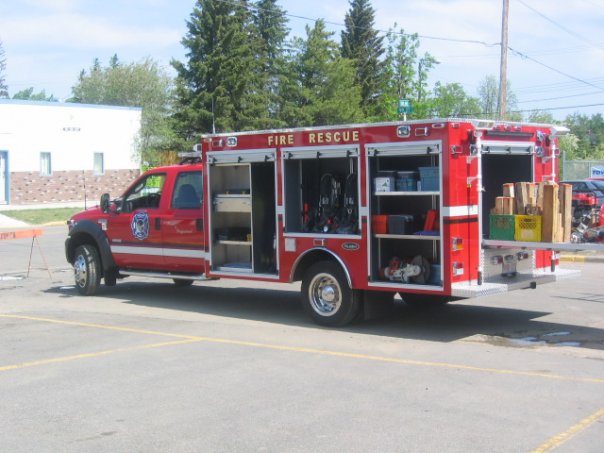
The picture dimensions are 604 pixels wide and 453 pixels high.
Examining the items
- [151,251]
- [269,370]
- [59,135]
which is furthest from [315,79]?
[269,370]

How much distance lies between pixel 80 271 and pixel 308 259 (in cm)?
488

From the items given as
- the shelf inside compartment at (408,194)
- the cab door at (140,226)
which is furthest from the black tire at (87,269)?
the shelf inside compartment at (408,194)

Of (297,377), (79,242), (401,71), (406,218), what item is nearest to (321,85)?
(401,71)

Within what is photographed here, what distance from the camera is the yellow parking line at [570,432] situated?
564 cm

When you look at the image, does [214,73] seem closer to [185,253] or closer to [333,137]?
[185,253]

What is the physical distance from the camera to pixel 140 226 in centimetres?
1305

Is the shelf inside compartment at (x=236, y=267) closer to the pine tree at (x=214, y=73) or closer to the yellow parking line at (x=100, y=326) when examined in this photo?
the yellow parking line at (x=100, y=326)

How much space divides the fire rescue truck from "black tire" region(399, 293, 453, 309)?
26mm

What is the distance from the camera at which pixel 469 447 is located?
5660mm

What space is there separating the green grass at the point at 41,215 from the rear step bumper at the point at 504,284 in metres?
26.3

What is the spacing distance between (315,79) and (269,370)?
5083 centimetres

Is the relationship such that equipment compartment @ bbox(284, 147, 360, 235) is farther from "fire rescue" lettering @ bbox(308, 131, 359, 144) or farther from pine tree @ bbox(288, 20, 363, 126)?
pine tree @ bbox(288, 20, 363, 126)

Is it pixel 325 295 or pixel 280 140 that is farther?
pixel 280 140

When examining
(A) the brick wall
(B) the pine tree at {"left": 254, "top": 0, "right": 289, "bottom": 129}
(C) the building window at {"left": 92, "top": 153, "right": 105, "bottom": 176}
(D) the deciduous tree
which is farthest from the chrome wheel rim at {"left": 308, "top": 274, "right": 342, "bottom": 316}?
(D) the deciduous tree
